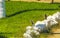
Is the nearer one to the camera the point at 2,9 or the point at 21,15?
the point at 2,9

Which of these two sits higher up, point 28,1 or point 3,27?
point 28,1

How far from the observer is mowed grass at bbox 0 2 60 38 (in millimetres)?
3485

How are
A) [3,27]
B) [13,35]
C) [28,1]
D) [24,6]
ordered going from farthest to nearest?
[28,1] → [24,6] → [3,27] → [13,35]

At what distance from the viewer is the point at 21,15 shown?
14.3 ft

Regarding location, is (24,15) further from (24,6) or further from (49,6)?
(49,6)

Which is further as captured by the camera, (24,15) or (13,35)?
(24,15)

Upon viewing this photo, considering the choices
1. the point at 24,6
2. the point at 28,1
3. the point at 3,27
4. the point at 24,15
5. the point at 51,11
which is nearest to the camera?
the point at 3,27

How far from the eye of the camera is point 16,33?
337 cm

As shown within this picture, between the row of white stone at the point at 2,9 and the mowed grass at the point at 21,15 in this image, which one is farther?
the row of white stone at the point at 2,9

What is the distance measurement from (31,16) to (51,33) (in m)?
0.96

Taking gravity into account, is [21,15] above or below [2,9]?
below

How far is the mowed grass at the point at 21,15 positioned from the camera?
11.4 feet

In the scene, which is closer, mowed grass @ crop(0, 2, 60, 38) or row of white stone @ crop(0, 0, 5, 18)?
mowed grass @ crop(0, 2, 60, 38)

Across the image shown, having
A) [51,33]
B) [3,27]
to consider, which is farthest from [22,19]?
[51,33]
